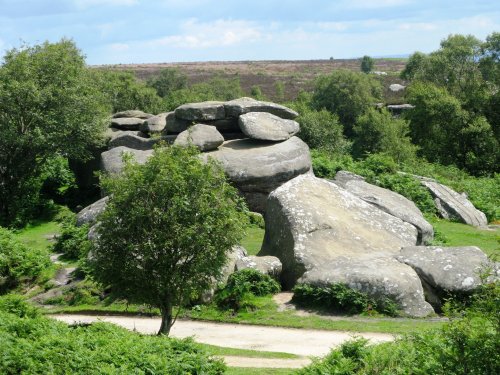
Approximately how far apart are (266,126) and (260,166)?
348cm

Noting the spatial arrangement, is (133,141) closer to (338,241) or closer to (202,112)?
(202,112)

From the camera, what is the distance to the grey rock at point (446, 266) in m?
20.4

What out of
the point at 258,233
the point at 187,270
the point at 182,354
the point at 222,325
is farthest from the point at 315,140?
the point at 182,354

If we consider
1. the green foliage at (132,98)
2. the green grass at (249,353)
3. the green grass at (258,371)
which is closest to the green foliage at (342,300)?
the green grass at (249,353)

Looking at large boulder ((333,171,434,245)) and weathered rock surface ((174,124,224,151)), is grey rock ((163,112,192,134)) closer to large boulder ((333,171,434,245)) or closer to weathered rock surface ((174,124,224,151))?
weathered rock surface ((174,124,224,151))

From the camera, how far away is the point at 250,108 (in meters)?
36.0

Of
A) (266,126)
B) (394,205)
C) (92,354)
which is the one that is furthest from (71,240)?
(92,354)

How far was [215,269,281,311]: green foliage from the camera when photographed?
21.1 m

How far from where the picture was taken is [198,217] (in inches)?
635

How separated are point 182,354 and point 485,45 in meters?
62.6

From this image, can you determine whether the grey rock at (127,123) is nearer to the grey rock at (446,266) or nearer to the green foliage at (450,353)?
the grey rock at (446,266)

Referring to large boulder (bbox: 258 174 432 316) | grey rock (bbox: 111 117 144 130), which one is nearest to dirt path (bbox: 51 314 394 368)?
large boulder (bbox: 258 174 432 316)

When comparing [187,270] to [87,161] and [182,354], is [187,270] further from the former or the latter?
[87,161]

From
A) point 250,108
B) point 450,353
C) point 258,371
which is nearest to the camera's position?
point 450,353
